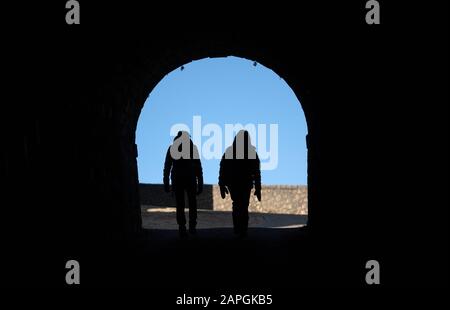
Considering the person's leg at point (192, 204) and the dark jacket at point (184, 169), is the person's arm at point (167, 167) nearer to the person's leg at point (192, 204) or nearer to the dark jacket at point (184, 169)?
the dark jacket at point (184, 169)

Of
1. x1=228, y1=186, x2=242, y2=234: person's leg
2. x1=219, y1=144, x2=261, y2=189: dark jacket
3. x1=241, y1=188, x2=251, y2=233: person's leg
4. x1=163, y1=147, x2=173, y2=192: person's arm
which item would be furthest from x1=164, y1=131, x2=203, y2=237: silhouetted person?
x1=241, y1=188, x2=251, y2=233: person's leg

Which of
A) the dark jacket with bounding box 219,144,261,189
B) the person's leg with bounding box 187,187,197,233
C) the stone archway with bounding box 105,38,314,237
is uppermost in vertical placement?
the stone archway with bounding box 105,38,314,237

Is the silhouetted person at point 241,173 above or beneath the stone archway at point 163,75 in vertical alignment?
beneath

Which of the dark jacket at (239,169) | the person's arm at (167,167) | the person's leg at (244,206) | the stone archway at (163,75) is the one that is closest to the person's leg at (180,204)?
the person's arm at (167,167)

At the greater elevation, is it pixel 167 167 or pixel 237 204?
pixel 167 167

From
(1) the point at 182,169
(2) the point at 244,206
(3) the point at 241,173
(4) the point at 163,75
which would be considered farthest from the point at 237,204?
(4) the point at 163,75

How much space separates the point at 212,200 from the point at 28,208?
16.1 m

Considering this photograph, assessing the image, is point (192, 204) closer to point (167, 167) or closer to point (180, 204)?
point (180, 204)

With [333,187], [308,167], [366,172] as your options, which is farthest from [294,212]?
[366,172]

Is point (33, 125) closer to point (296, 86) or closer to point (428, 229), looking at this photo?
point (428, 229)

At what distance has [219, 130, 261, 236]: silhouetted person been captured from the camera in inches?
311

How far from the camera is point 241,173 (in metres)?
7.91

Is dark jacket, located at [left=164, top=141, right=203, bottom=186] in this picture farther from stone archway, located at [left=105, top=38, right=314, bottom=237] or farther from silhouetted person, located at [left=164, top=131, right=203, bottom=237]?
stone archway, located at [left=105, top=38, right=314, bottom=237]

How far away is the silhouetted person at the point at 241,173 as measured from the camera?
26.0 ft
